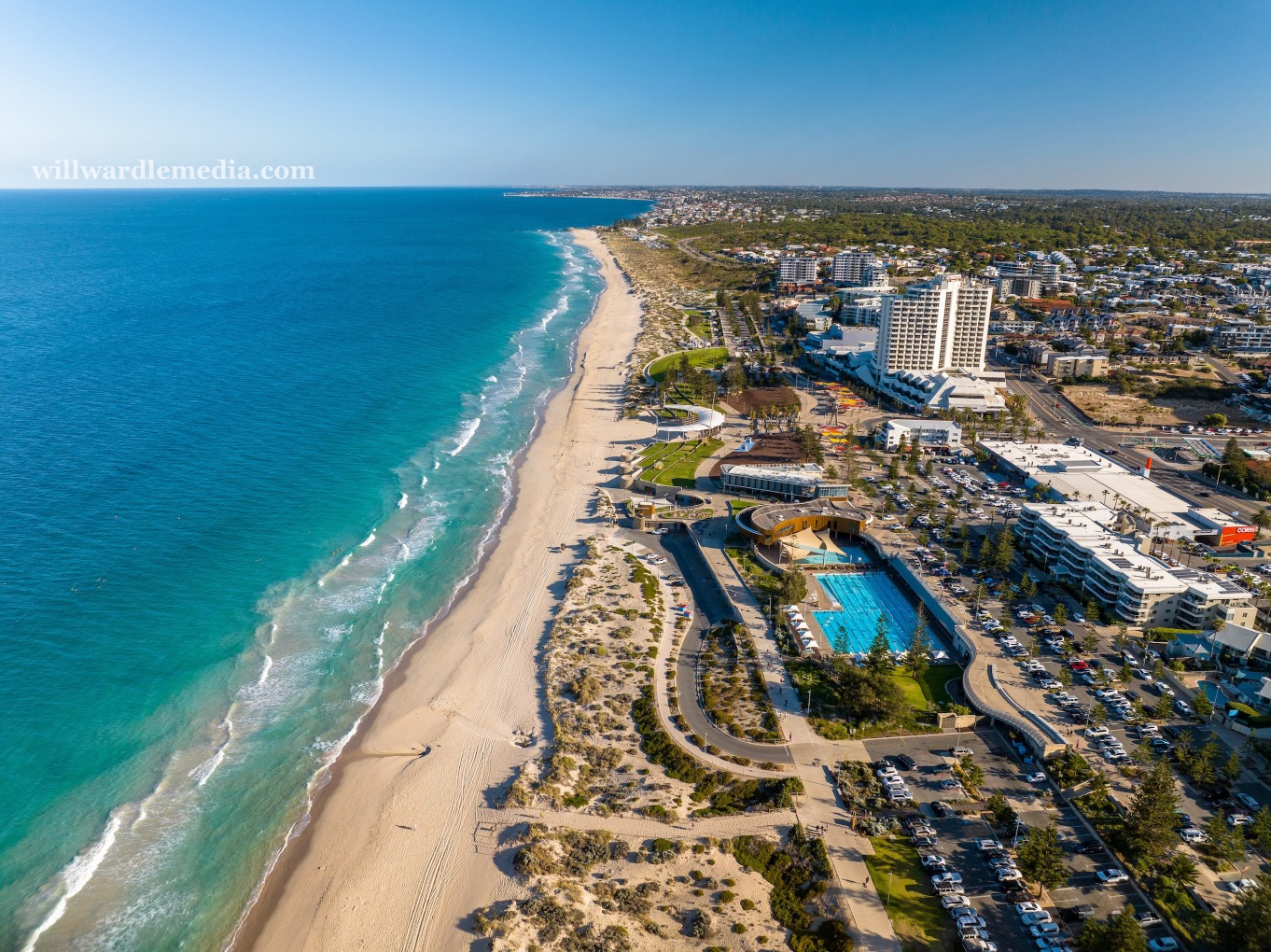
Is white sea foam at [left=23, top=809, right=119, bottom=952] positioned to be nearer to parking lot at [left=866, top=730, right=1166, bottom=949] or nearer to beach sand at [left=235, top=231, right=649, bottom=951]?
beach sand at [left=235, top=231, right=649, bottom=951]

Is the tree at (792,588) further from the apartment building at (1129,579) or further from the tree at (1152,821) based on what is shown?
the tree at (1152,821)

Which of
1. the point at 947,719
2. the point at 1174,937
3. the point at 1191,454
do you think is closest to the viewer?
the point at 1174,937

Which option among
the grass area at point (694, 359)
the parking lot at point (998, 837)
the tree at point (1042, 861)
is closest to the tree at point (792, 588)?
the parking lot at point (998, 837)

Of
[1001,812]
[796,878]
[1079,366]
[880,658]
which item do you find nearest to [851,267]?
[1079,366]

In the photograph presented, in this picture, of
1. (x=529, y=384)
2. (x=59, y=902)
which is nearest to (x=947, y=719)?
(x=59, y=902)

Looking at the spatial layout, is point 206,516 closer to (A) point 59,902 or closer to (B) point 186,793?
(B) point 186,793
